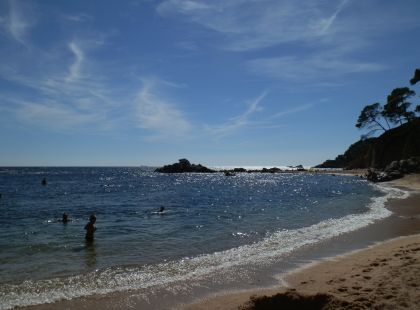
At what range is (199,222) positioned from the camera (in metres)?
25.4

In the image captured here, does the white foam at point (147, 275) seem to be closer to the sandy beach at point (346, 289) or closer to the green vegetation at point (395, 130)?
the sandy beach at point (346, 289)

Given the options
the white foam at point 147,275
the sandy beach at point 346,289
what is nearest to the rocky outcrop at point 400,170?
the white foam at point 147,275

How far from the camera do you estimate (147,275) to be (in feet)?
41.5

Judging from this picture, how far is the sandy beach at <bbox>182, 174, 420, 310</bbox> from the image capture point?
801cm

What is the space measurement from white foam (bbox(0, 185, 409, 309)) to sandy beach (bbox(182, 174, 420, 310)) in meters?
2.42

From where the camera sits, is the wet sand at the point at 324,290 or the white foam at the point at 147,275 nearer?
the wet sand at the point at 324,290

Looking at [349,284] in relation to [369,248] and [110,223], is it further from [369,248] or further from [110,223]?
[110,223]

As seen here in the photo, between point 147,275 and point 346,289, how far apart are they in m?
6.25

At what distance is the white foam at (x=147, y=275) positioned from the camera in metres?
10.7

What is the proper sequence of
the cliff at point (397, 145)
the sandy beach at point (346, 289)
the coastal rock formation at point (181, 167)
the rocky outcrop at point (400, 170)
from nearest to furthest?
the sandy beach at point (346, 289)
the rocky outcrop at point (400, 170)
the cliff at point (397, 145)
the coastal rock formation at point (181, 167)

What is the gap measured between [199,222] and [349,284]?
16.5m

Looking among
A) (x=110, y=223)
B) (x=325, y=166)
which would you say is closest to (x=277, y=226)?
(x=110, y=223)

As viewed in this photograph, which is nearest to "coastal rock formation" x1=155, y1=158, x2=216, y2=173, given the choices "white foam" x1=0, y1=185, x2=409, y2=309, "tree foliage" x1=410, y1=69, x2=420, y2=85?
"tree foliage" x1=410, y1=69, x2=420, y2=85

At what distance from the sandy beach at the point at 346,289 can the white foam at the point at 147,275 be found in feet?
7.95
